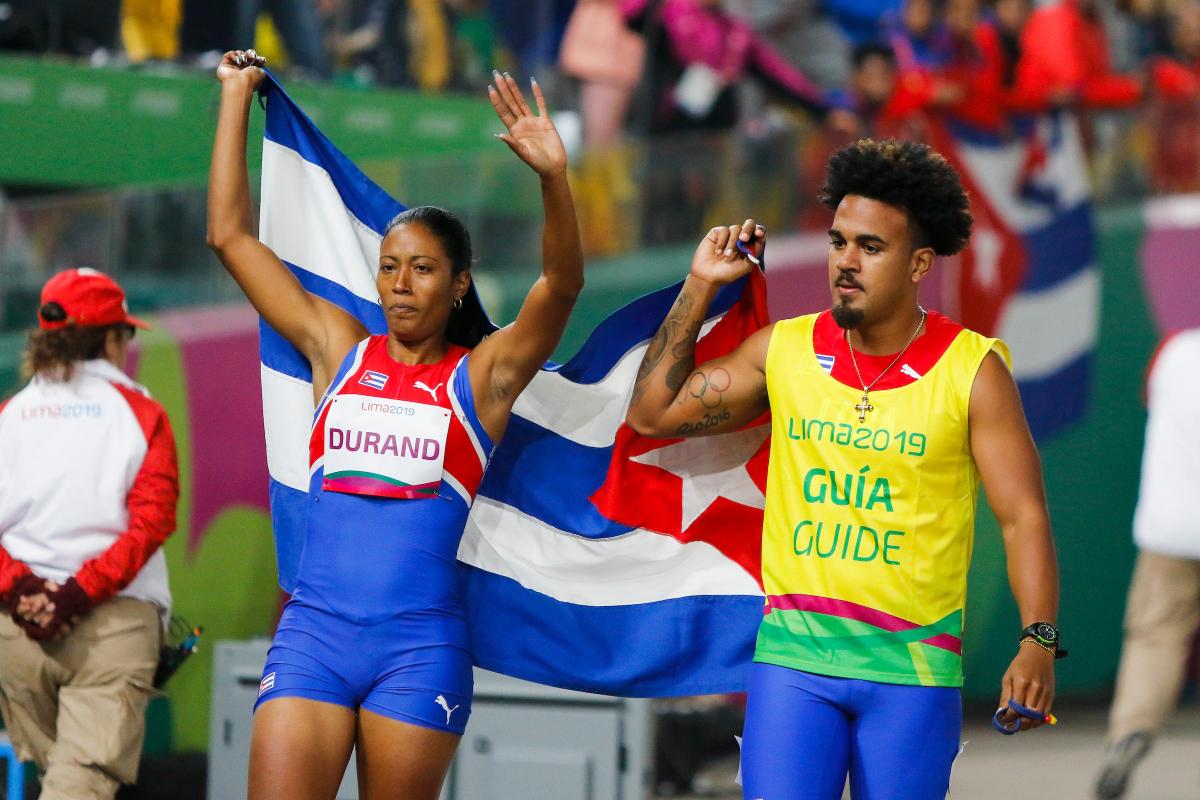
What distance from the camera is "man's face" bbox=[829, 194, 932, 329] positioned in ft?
15.9

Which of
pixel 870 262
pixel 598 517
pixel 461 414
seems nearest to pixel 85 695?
pixel 598 517

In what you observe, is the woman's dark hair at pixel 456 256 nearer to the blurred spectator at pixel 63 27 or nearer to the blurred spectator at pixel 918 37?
the blurred spectator at pixel 63 27

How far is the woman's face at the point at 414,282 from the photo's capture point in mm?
4984

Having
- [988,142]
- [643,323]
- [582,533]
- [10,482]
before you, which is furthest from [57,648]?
[988,142]

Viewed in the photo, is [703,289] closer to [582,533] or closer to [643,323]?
[643,323]

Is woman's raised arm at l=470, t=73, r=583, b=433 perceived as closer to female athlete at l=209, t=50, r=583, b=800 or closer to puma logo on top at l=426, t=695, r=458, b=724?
female athlete at l=209, t=50, r=583, b=800

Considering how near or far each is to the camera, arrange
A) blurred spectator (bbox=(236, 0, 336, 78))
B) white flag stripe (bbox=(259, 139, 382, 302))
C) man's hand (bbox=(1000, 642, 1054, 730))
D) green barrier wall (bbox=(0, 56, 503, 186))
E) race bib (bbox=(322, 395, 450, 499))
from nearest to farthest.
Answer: man's hand (bbox=(1000, 642, 1054, 730))
race bib (bbox=(322, 395, 450, 499))
white flag stripe (bbox=(259, 139, 382, 302))
green barrier wall (bbox=(0, 56, 503, 186))
blurred spectator (bbox=(236, 0, 336, 78))

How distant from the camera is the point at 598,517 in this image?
5.71 m

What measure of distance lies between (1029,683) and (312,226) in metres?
2.58

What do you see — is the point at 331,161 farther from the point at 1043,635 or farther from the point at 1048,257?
the point at 1048,257

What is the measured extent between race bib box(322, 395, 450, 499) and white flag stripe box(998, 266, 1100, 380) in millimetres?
6392

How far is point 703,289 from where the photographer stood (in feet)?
16.9

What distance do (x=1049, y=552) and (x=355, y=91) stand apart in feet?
22.1

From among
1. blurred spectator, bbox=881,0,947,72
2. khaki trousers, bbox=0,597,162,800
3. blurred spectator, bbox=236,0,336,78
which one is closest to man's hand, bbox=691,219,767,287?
khaki trousers, bbox=0,597,162,800
